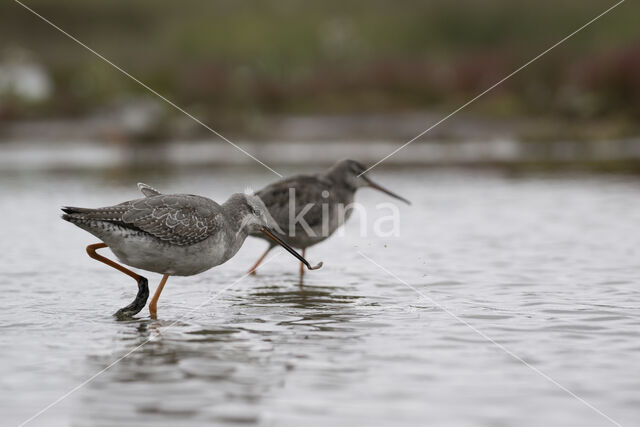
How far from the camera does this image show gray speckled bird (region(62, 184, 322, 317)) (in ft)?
33.0

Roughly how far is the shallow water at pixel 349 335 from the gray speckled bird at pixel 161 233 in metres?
0.49

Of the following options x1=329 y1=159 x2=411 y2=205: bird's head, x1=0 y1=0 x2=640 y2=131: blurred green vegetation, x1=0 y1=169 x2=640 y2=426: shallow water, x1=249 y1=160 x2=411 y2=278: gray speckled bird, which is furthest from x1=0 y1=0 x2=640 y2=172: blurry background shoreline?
x1=249 y1=160 x2=411 y2=278: gray speckled bird

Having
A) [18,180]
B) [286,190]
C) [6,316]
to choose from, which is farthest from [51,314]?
[18,180]

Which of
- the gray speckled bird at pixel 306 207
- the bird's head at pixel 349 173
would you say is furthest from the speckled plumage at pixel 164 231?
the bird's head at pixel 349 173

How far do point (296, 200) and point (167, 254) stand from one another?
11.1 feet

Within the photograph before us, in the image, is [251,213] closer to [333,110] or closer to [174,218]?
[174,218]

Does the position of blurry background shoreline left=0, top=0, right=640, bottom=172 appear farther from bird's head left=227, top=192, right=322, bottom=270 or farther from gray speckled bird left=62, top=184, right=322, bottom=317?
gray speckled bird left=62, top=184, right=322, bottom=317

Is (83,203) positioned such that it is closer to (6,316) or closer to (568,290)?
(6,316)

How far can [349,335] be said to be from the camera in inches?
368

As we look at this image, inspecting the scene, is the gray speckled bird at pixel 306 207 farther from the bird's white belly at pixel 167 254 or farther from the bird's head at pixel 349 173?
the bird's white belly at pixel 167 254

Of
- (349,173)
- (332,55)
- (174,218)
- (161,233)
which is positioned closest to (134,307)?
(161,233)

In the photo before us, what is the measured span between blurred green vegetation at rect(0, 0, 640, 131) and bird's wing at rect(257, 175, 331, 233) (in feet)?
77.0

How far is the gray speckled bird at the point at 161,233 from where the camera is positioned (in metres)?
10.1

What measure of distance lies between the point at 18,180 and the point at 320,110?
15608 millimetres
